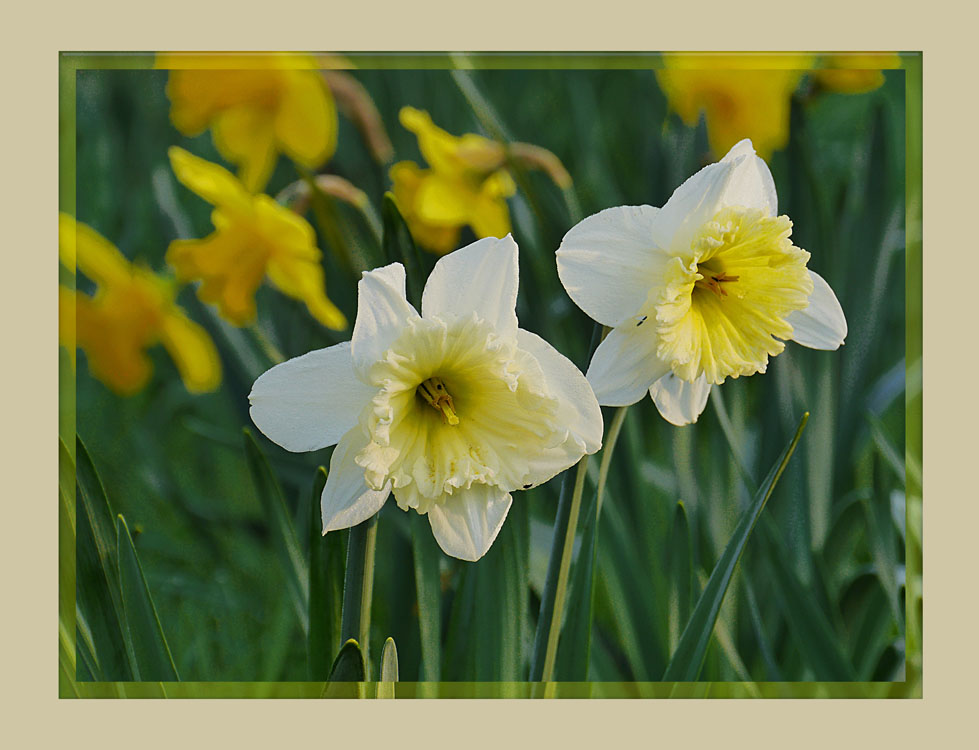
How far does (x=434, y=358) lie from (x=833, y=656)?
102 centimetres

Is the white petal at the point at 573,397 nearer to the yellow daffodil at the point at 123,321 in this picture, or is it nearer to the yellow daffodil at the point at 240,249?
the yellow daffodil at the point at 240,249

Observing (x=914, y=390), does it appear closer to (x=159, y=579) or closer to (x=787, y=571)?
(x=787, y=571)

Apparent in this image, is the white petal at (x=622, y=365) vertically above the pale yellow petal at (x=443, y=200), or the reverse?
the pale yellow petal at (x=443, y=200)

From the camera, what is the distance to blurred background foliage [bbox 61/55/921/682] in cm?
161

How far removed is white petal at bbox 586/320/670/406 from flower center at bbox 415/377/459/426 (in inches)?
8.1

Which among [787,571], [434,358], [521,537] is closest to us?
[434,358]

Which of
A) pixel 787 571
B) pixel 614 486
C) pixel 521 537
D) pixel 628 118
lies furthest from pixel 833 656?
pixel 628 118

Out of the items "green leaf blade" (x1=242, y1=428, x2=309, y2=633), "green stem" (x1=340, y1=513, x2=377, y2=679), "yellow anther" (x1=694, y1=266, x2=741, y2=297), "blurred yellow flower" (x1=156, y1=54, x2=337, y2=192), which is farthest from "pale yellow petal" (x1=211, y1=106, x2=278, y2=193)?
"yellow anther" (x1=694, y1=266, x2=741, y2=297)

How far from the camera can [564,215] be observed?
1.68 meters

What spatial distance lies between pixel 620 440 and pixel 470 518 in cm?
64

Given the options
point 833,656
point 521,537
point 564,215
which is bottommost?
point 833,656

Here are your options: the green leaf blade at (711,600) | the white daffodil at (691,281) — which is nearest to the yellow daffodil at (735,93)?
the white daffodil at (691,281)

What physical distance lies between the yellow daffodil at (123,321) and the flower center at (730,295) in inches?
38.6

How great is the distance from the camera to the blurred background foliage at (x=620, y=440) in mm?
1611
